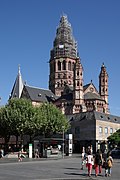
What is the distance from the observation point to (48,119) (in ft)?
251

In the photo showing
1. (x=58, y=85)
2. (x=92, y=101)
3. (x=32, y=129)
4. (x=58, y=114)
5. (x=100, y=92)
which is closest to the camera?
(x=32, y=129)

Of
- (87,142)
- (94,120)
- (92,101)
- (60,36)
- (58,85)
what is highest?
(60,36)

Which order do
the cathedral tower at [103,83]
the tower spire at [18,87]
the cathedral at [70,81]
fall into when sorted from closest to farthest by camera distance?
the cathedral at [70,81], the cathedral tower at [103,83], the tower spire at [18,87]

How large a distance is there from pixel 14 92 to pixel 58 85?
2051cm

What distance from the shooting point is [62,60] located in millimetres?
145625

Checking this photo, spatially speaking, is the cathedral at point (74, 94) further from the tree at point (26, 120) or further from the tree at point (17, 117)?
the tree at point (17, 117)

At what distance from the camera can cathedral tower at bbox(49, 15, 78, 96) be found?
14362 centimetres

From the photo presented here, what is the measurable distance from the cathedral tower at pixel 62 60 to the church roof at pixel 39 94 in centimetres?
1181

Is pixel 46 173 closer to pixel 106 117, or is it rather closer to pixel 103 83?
pixel 106 117

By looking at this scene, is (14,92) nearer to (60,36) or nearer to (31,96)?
(31,96)

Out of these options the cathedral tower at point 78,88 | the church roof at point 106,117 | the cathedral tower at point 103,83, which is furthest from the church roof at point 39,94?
the church roof at point 106,117

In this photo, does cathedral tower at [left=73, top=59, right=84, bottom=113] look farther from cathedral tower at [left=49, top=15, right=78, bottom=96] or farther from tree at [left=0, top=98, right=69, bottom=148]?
tree at [left=0, top=98, right=69, bottom=148]

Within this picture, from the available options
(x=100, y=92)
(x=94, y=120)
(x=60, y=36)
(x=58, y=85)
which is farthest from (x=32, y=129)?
(x=60, y=36)

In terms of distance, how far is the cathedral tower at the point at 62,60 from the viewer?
471ft
